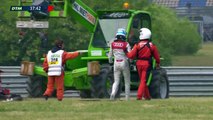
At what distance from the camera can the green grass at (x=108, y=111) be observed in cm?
1488

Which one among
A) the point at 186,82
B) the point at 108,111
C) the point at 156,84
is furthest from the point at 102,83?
the point at 186,82

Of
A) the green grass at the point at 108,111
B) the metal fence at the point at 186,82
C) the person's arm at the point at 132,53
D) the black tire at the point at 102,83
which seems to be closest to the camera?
the green grass at the point at 108,111

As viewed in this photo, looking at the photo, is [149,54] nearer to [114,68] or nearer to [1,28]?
[114,68]

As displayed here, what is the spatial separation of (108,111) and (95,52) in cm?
705

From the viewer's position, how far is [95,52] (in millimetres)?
22859

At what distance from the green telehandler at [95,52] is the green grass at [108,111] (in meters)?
3.92

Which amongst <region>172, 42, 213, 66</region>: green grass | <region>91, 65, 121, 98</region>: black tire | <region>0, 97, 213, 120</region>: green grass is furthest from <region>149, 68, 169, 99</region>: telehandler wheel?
<region>172, 42, 213, 66</region>: green grass

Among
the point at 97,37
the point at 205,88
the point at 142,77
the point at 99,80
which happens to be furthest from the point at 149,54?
the point at 205,88

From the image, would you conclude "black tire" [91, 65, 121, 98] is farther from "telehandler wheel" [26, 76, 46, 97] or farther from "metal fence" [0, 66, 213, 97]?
"metal fence" [0, 66, 213, 97]

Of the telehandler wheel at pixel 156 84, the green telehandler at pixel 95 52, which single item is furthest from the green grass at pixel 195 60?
the telehandler wheel at pixel 156 84

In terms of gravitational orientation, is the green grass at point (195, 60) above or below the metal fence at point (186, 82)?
below

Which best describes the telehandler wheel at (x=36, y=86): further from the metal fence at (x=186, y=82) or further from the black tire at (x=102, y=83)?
the metal fence at (x=186, y=82)

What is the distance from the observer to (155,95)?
22.1 m

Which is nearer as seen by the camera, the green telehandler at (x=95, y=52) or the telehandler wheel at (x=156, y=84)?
the green telehandler at (x=95, y=52)
